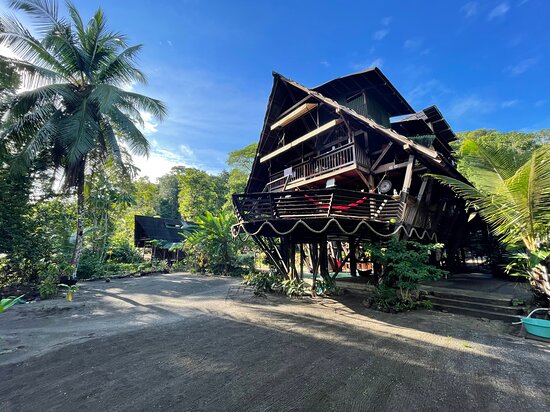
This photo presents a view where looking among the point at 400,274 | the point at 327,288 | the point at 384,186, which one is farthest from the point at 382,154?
the point at 327,288

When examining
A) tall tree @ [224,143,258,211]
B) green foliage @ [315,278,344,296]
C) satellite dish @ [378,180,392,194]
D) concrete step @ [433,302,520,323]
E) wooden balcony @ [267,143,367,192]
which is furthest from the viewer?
tall tree @ [224,143,258,211]

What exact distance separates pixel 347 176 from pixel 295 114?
410 cm

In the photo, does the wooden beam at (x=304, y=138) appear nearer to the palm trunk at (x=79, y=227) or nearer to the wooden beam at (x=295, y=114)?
the wooden beam at (x=295, y=114)

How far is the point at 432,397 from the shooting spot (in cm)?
318

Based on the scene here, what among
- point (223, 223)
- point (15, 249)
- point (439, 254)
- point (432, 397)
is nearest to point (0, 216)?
point (15, 249)

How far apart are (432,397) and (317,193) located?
5.94m

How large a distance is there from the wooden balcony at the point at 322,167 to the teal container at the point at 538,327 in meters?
6.42

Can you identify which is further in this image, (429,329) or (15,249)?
(15,249)

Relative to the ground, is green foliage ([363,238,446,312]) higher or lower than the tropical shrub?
higher

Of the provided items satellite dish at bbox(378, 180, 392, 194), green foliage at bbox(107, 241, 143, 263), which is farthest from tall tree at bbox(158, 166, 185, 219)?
satellite dish at bbox(378, 180, 392, 194)

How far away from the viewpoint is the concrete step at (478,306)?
6.61 metres

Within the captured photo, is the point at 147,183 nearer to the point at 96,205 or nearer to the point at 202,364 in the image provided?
the point at 96,205

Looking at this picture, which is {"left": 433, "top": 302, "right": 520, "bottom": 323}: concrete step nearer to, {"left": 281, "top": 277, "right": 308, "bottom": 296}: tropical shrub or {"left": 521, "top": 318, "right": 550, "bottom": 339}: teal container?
{"left": 521, "top": 318, "right": 550, "bottom": 339}: teal container

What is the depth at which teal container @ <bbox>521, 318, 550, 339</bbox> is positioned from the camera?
17.0ft
